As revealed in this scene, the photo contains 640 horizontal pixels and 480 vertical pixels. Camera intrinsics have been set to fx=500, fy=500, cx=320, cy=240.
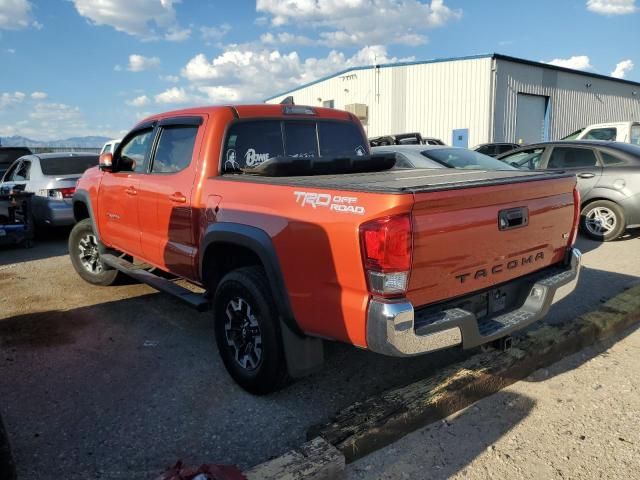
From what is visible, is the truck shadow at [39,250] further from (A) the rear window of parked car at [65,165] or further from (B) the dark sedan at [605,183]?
(B) the dark sedan at [605,183]

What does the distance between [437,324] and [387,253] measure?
0.50 metres

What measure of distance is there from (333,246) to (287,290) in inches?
18.7

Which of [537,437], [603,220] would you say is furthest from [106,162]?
[603,220]

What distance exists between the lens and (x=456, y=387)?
10.3 ft

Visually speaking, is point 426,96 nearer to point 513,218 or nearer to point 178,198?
point 178,198

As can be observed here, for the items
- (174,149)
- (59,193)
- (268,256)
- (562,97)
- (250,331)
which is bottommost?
(250,331)

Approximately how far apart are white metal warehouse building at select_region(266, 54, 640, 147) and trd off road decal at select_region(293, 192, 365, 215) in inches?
814

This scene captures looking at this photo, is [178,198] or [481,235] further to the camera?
[178,198]

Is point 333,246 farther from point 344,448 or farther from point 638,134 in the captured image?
point 638,134

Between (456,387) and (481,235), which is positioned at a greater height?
(481,235)

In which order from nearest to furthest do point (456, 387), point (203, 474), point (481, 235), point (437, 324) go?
point (203, 474) → point (437, 324) → point (481, 235) → point (456, 387)

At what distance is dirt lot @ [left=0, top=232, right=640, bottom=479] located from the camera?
2.80m

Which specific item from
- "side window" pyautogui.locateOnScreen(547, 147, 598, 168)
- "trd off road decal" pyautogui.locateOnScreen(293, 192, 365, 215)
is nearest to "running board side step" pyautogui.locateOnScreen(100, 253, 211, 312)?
"trd off road decal" pyautogui.locateOnScreen(293, 192, 365, 215)

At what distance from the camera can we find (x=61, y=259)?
784 cm
